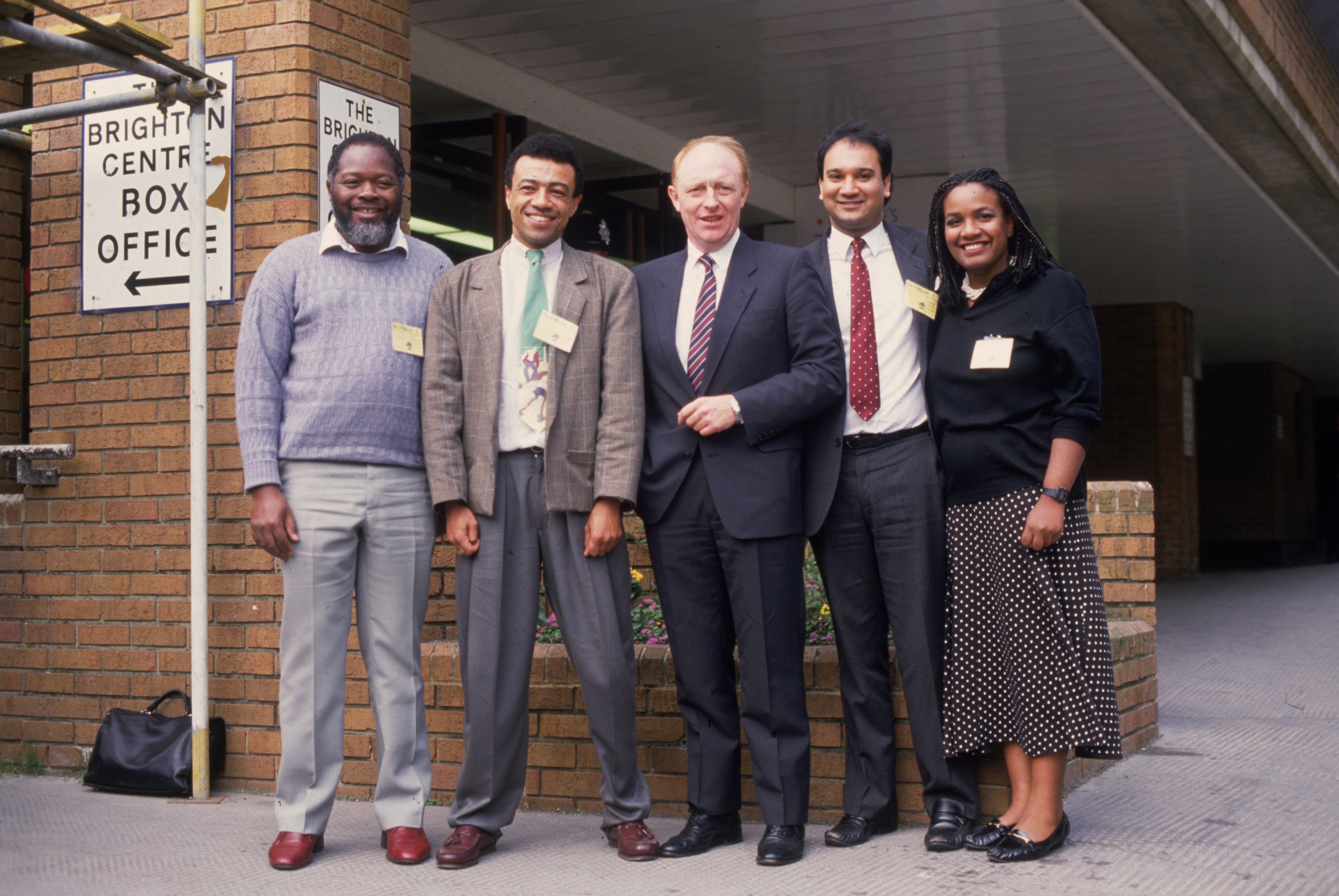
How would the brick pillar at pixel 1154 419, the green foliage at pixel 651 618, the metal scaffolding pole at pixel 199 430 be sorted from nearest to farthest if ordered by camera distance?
the metal scaffolding pole at pixel 199 430 < the green foliage at pixel 651 618 < the brick pillar at pixel 1154 419

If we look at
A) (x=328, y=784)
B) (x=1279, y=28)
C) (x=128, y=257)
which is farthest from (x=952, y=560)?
(x=1279, y=28)

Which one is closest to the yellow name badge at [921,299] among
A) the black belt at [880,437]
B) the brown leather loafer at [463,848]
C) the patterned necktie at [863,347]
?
the patterned necktie at [863,347]

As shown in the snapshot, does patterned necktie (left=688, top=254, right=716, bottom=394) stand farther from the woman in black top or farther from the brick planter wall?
the brick planter wall

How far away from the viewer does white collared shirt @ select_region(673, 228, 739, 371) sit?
3.82 metres

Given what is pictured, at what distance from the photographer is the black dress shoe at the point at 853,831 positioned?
3.79 meters

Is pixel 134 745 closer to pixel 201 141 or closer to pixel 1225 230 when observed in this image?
pixel 201 141

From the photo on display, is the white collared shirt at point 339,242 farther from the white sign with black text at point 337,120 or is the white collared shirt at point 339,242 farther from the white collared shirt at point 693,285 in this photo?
the white collared shirt at point 693,285

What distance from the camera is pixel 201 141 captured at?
4516mm

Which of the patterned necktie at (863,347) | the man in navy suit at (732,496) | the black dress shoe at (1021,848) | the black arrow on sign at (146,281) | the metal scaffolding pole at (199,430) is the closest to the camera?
the black dress shoe at (1021,848)

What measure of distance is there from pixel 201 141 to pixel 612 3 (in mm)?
3287

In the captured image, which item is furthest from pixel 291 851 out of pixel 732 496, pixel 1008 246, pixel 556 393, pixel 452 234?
pixel 452 234

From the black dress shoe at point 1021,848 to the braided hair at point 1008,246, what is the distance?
1.49 meters

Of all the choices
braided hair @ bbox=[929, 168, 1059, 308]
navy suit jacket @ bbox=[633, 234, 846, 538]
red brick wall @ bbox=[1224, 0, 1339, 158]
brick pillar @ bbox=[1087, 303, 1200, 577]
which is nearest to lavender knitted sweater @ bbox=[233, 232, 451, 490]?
navy suit jacket @ bbox=[633, 234, 846, 538]

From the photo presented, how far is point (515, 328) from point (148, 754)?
210cm
